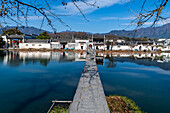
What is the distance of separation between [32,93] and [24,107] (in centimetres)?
193

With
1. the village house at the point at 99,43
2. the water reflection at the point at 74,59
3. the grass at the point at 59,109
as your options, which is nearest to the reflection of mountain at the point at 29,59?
the water reflection at the point at 74,59

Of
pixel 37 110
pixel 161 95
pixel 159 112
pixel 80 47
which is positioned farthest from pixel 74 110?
pixel 80 47

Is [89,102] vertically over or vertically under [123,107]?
over

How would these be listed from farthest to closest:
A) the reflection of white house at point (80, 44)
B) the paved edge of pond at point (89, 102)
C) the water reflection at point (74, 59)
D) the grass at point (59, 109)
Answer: the reflection of white house at point (80, 44) < the water reflection at point (74, 59) < the grass at point (59, 109) < the paved edge of pond at point (89, 102)

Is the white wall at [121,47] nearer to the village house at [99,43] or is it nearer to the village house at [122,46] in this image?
the village house at [122,46]

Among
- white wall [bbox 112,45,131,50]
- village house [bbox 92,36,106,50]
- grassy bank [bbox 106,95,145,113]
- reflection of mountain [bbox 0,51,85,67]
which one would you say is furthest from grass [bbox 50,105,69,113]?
white wall [bbox 112,45,131,50]

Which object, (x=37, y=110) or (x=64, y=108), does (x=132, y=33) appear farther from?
(x=37, y=110)

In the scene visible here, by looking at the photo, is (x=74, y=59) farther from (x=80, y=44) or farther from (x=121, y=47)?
(x=121, y=47)

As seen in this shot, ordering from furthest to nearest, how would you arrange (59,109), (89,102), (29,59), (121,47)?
(121,47)
(29,59)
(59,109)
(89,102)

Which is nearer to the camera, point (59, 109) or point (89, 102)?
point (89, 102)

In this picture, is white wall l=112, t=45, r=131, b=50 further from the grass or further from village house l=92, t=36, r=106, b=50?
the grass

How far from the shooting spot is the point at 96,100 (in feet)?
17.4

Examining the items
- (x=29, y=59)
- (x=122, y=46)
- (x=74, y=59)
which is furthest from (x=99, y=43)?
(x=29, y=59)

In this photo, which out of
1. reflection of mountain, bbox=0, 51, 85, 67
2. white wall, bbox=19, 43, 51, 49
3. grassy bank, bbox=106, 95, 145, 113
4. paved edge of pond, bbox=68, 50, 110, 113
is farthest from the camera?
white wall, bbox=19, 43, 51, 49
